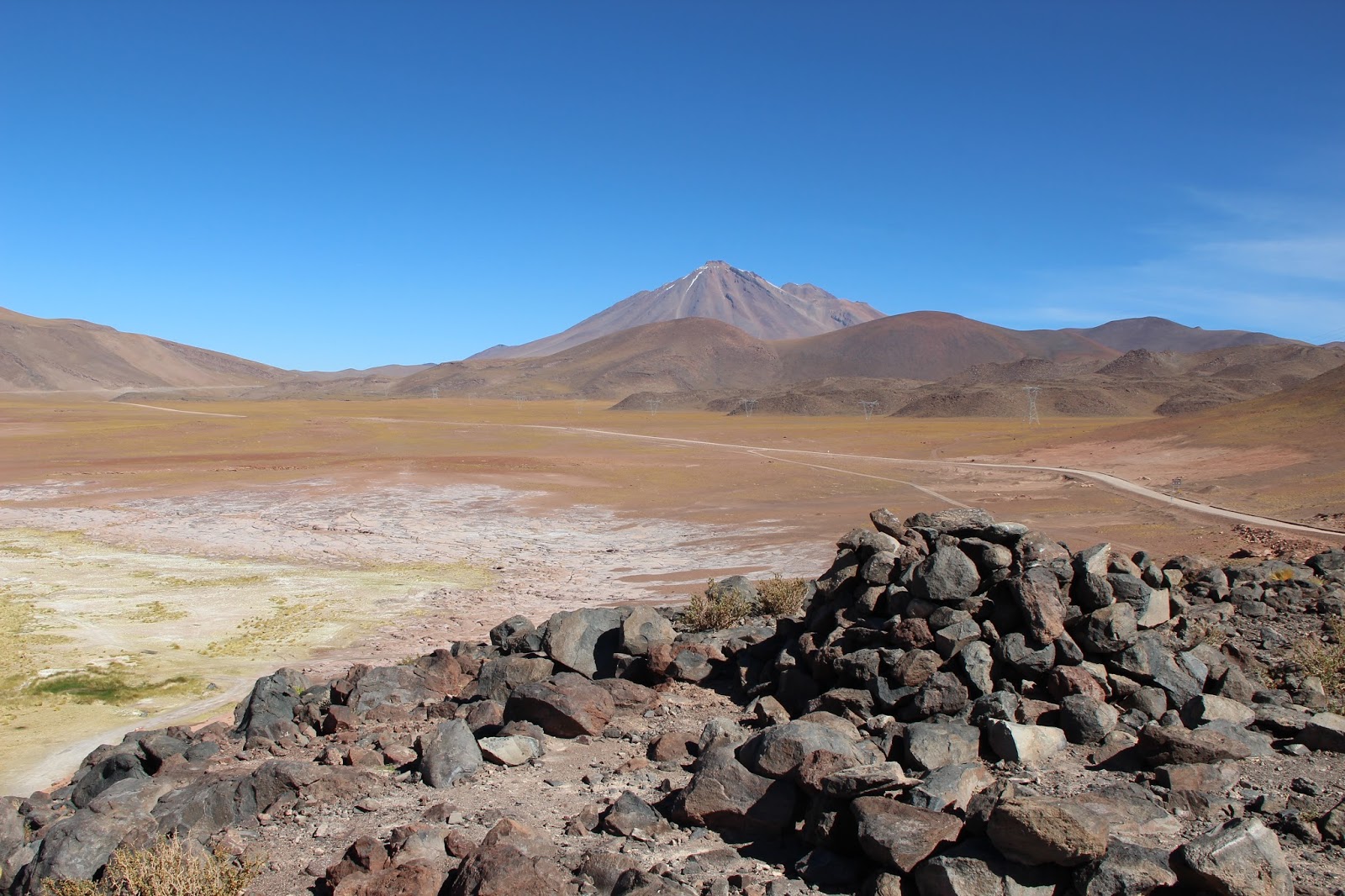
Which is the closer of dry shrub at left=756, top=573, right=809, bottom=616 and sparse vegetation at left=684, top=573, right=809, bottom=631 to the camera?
sparse vegetation at left=684, top=573, right=809, bottom=631

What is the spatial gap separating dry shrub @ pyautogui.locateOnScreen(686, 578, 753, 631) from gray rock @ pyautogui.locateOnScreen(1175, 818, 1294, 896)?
7.44 m

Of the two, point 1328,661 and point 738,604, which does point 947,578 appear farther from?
point 738,604

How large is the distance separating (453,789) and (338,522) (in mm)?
19361

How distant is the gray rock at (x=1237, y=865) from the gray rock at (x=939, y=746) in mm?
1762

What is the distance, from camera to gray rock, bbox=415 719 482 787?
716 cm

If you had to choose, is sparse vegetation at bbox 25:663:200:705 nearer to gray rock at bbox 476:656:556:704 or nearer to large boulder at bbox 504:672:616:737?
gray rock at bbox 476:656:556:704

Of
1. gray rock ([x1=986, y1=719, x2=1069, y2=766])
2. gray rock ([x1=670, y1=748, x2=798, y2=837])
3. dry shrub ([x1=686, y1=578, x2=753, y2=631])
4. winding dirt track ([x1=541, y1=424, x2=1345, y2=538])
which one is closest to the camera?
gray rock ([x1=670, y1=748, x2=798, y2=837])

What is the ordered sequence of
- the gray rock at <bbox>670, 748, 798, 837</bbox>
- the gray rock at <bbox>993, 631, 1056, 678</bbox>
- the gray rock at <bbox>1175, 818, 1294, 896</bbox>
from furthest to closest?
the gray rock at <bbox>993, 631, 1056, 678</bbox> → the gray rock at <bbox>670, 748, 798, 837</bbox> → the gray rock at <bbox>1175, 818, 1294, 896</bbox>

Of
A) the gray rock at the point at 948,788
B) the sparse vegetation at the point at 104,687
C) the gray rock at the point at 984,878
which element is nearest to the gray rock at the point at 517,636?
the sparse vegetation at the point at 104,687

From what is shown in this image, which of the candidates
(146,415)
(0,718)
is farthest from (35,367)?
(0,718)

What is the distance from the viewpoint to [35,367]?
179375 millimetres

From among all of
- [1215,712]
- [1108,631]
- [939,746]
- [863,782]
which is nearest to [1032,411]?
[1108,631]

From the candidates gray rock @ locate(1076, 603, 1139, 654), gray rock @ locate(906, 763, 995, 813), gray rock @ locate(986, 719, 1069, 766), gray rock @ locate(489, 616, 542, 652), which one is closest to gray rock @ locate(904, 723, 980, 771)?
gray rock @ locate(986, 719, 1069, 766)

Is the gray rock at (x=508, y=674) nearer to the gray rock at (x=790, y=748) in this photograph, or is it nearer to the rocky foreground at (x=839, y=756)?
the rocky foreground at (x=839, y=756)
